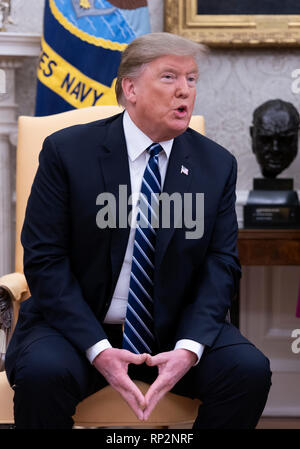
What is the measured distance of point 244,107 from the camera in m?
3.21

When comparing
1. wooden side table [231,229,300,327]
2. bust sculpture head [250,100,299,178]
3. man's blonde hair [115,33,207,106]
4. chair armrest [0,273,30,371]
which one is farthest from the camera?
bust sculpture head [250,100,299,178]

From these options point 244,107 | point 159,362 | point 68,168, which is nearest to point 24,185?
point 68,168

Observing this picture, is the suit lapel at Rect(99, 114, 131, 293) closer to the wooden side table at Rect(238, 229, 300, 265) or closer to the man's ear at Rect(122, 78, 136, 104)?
the man's ear at Rect(122, 78, 136, 104)

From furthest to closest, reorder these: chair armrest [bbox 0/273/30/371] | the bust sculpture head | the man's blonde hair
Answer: the bust sculpture head, chair armrest [bbox 0/273/30/371], the man's blonde hair

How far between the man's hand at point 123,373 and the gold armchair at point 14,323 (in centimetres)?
13

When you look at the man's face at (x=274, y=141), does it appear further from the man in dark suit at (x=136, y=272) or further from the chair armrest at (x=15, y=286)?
the chair armrest at (x=15, y=286)

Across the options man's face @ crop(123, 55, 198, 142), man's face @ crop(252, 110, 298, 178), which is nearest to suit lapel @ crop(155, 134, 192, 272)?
man's face @ crop(123, 55, 198, 142)

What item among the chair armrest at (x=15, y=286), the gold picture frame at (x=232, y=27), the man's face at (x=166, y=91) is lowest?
the chair armrest at (x=15, y=286)


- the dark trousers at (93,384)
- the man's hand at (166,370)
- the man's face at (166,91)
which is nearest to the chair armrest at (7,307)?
the dark trousers at (93,384)

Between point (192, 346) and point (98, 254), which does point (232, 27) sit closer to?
point (98, 254)

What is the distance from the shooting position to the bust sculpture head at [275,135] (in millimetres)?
2887

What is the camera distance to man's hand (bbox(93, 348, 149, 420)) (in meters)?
1.66

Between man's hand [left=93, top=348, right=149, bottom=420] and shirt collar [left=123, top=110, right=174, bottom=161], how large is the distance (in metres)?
0.54

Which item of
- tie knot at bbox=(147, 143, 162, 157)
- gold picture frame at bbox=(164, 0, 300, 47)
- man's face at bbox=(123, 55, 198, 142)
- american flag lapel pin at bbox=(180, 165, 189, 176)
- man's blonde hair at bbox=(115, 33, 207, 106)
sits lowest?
american flag lapel pin at bbox=(180, 165, 189, 176)
